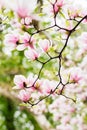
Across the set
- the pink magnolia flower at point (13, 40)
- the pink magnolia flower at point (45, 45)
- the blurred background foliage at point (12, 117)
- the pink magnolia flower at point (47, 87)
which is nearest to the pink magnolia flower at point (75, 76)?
the pink magnolia flower at point (47, 87)

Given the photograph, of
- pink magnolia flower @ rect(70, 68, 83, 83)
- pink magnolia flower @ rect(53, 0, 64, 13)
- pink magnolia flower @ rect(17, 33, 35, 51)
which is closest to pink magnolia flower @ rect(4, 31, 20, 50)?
pink magnolia flower @ rect(17, 33, 35, 51)

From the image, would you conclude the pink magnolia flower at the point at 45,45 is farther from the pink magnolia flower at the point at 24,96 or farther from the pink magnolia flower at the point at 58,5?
the pink magnolia flower at the point at 24,96

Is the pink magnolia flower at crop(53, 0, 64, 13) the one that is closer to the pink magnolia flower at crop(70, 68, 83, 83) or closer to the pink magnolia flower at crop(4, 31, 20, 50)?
the pink magnolia flower at crop(4, 31, 20, 50)

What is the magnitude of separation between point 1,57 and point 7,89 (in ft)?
5.19

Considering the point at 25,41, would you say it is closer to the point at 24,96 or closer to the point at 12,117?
the point at 24,96

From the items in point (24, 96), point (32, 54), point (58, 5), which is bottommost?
point (24, 96)

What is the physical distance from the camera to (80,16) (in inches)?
76.7

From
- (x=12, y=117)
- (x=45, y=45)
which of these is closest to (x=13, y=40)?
(x=45, y=45)

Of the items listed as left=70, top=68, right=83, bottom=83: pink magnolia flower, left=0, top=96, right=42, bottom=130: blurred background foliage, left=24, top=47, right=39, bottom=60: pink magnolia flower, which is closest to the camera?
left=24, top=47, right=39, bottom=60: pink magnolia flower

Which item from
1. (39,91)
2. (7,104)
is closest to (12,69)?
(7,104)

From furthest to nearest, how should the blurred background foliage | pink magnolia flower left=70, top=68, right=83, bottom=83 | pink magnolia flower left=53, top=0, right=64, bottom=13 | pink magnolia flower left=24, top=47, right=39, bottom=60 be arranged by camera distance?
the blurred background foliage → pink magnolia flower left=70, top=68, right=83, bottom=83 → pink magnolia flower left=24, top=47, right=39, bottom=60 → pink magnolia flower left=53, top=0, right=64, bottom=13

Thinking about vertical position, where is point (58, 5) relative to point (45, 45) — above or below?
above

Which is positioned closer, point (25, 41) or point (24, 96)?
point (25, 41)

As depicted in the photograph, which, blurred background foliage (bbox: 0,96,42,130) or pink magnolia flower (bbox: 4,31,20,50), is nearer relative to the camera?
pink magnolia flower (bbox: 4,31,20,50)
